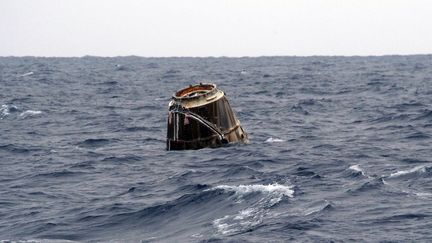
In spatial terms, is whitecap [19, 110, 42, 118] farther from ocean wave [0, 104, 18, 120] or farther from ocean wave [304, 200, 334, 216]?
ocean wave [304, 200, 334, 216]

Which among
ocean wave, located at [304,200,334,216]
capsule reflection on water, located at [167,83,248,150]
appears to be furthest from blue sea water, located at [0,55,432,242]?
capsule reflection on water, located at [167,83,248,150]

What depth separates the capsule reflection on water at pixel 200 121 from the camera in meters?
31.8

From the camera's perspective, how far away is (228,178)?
26344mm

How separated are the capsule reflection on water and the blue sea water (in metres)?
0.65

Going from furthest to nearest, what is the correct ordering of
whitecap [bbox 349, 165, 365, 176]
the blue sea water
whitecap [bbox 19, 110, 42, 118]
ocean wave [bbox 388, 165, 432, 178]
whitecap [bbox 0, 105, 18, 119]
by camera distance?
1. whitecap [bbox 0, 105, 18, 119]
2. whitecap [bbox 19, 110, 42, 118]
3. whitecap [bbox 349, 165, 365, 176]
4. ocean wave [bbox 388, 165, 432, 178]
5. the blue sea water

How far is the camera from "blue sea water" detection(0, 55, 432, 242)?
19.8 meters

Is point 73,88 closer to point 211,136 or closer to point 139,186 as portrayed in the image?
point 211,136

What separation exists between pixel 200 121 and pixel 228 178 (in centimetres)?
597

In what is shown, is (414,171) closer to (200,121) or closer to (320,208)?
(320,208)

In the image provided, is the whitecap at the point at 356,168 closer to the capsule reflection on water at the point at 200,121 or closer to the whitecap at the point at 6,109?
the capsule reflection on water at the point at 200,121

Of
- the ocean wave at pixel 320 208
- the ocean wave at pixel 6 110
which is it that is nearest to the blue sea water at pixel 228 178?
the ocean wave at pixel 320 208

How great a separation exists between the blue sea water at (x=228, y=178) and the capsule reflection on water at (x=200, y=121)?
0.65 metres

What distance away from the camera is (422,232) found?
17891 millimetres

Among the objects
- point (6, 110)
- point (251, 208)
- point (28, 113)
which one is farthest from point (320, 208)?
point (6, 110)
